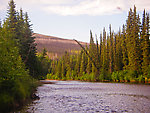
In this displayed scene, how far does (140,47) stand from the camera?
6162 centimetres

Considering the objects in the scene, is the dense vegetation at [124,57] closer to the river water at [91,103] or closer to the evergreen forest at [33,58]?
the evergreen forest at [33,58]

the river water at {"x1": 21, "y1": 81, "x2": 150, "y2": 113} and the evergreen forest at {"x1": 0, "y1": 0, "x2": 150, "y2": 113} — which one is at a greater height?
the evergreen forest at {"x1": 0, "y1": 0, "x2": 150, "y2": 113}

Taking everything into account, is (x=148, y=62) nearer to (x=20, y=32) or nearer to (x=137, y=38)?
(x=137, y=38)

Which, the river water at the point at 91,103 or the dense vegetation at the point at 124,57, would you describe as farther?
the dense vegetation at the point at 124,57

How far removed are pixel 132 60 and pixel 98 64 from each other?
30.0 metres

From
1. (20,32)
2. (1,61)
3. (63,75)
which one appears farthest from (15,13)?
(63,75)

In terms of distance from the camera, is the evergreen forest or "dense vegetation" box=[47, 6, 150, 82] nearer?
the evergreen forest

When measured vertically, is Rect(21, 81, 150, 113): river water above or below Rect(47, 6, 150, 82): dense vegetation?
below

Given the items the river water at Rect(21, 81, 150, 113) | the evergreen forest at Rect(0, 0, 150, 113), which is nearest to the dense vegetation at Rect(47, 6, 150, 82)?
the evergreen forest at Rect(0, 0, 150, 113)

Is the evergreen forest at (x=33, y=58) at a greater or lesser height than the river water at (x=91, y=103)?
greater

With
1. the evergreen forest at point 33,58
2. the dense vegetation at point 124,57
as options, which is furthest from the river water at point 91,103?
the dense vegetation at point 124,57

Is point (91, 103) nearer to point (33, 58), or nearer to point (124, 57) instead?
point (33, 58)

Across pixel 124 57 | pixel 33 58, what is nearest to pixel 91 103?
pixel 33 58

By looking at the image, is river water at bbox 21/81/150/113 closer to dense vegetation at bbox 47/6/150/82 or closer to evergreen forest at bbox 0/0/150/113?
evergreen forest at bbox 0/0/150/113
